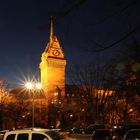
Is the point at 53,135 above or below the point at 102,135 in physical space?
below

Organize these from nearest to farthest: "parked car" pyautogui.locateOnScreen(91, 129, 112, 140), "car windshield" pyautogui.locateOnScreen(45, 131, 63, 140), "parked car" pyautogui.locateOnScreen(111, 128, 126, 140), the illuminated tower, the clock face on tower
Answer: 1. "car windshield" pyautogui.locateOnScreen(45, 131, 63, 140)
2. "parked car" pyautogui.locateOnScreen(111, 128, 126, 140)
3. "parked car" pyautogui.locateOnScreen(91, 129, 112, 140)
4. the illuminated tower
5. the clock face on tower

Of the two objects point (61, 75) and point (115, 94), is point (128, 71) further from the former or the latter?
point (61, 75)

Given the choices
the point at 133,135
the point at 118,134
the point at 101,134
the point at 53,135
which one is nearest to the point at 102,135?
the point at 101,134

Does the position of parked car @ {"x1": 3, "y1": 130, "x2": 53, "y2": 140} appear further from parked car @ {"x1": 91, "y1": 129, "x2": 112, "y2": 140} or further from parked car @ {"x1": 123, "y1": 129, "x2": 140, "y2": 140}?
parked car @ {"x1": 91, "y1": 129, "x2": 112, "y2": 140}

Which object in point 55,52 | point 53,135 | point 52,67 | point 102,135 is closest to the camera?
point 53,135

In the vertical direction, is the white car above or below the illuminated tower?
below

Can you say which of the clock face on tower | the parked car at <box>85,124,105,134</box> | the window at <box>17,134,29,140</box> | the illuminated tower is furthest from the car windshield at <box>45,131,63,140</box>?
the clock face on tower

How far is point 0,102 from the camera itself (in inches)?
3317

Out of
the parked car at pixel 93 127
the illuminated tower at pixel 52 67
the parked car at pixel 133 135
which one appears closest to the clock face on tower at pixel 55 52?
the illuminated tower at pixel 52 67

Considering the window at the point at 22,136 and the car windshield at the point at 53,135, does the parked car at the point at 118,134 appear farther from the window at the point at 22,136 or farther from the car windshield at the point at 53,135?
the window at the point at 22,136

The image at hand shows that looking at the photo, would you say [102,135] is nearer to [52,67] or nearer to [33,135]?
[33,135]

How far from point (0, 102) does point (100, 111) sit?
95.2 feet

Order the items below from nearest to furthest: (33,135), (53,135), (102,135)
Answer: (33,135) < (53,135) < (102,135)

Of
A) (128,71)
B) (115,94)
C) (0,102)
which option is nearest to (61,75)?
(0,102)
